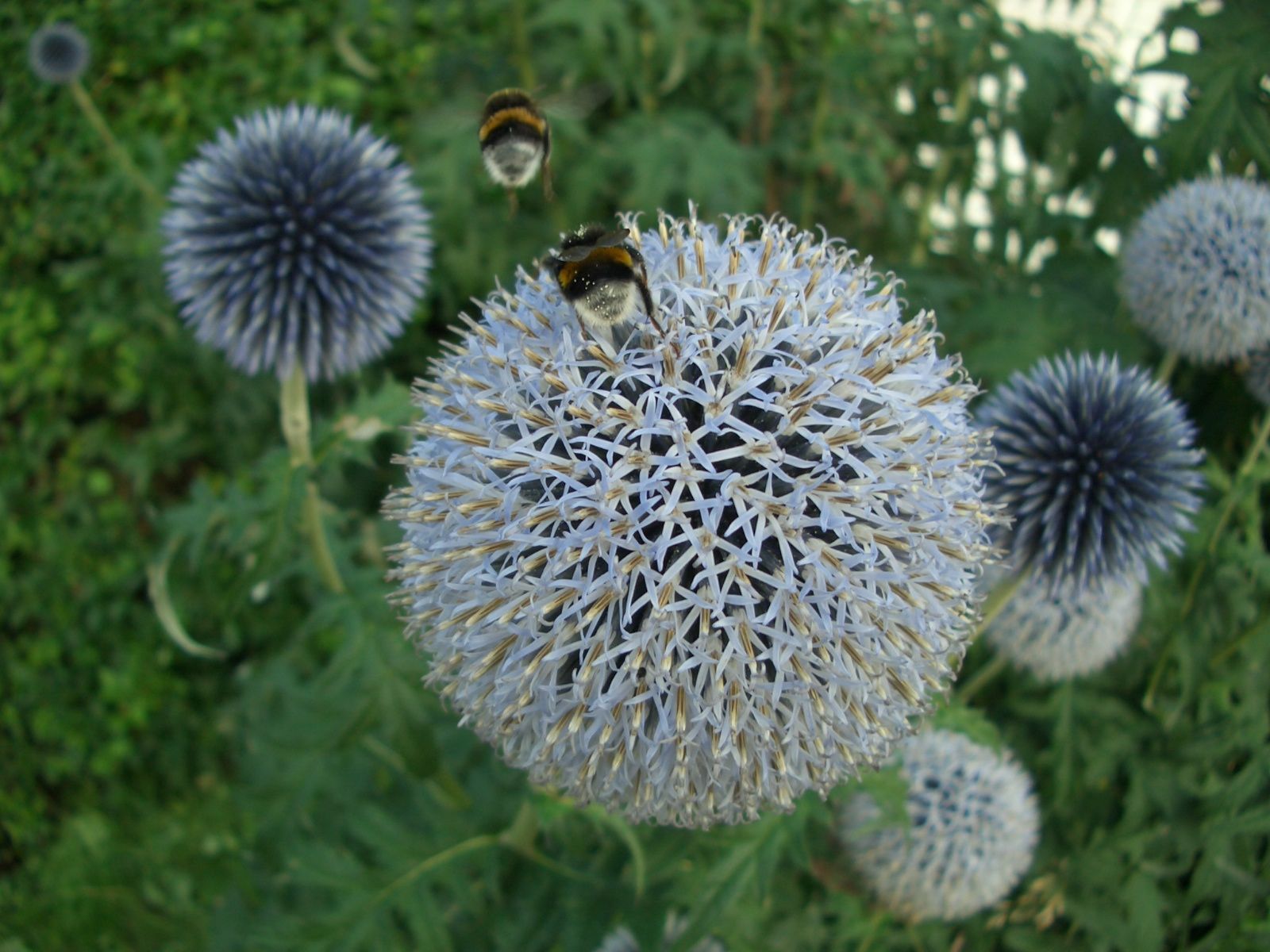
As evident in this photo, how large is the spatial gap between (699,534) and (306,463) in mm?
1195

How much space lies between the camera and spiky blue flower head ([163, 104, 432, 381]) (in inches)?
99.7

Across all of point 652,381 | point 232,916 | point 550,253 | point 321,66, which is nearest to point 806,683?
point 652,381

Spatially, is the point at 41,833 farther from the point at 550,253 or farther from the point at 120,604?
the point at 550,253

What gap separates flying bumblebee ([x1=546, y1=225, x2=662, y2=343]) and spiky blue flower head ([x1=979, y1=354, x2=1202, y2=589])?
1003 millimetres

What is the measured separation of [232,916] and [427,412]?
173 cm

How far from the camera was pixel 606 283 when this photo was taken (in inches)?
55.0

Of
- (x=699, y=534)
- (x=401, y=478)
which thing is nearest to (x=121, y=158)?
(x=401, y=478)

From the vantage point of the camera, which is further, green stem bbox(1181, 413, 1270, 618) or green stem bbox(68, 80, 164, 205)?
green stem bbox(68, 80, 164, 205)

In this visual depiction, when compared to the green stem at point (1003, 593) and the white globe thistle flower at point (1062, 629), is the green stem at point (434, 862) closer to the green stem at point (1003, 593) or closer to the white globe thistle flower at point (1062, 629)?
the green stem at point (1003, 593)

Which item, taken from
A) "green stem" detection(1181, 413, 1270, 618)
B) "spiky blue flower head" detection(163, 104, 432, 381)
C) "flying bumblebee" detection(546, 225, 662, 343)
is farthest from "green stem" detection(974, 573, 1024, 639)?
"spiky blue flower head" detection(163, 104, 432, 381)

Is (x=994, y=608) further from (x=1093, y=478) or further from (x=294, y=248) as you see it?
(x=294, y=248)

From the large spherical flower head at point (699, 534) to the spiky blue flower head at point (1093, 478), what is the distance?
611 mm

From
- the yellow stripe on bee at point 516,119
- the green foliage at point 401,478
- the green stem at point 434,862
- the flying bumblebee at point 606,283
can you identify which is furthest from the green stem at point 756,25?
the green stem at point 434,862

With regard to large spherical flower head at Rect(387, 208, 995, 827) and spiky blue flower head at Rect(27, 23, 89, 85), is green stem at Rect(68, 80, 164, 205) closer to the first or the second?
spiky blue flower head at Rect(27, 23, 89, 85)
